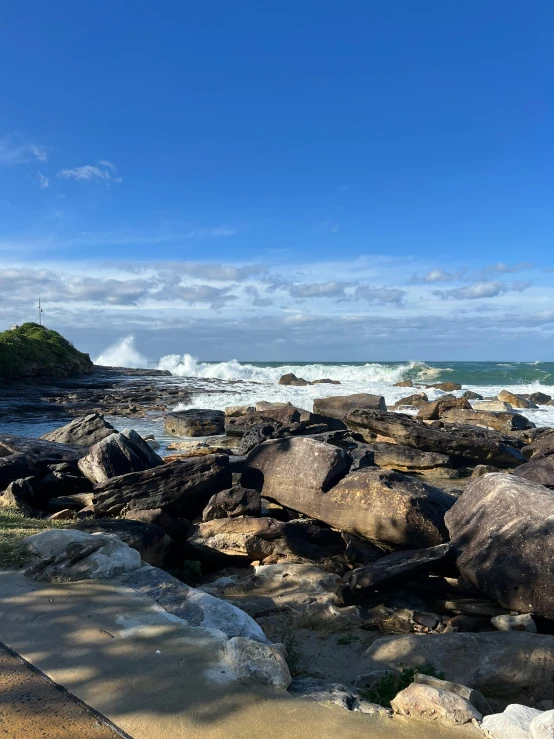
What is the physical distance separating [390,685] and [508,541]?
2.62m

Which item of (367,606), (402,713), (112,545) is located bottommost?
(367,606)

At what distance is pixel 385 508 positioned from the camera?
294 inches

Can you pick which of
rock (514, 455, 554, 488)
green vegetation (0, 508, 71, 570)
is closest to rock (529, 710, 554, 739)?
green vegetation (0, 508, 71, 570)

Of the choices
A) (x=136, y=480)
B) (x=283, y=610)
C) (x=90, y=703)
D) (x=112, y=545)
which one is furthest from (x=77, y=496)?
(x=90, y=703)

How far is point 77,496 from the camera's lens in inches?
372

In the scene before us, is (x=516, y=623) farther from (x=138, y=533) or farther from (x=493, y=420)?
(x=493, y=420)

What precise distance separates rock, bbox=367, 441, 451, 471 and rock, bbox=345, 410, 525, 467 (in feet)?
1.36

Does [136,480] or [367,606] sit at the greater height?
[136,480]

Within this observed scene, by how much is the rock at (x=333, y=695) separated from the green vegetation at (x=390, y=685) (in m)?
0.16

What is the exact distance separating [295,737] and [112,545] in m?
2.91

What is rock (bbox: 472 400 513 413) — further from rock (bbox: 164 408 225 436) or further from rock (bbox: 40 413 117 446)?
rock (bbox: 40 413 117 446)

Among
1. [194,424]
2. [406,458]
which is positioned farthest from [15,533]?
[194,424]

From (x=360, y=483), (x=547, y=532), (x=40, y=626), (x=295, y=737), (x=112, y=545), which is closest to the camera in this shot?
(x=295, y=737)

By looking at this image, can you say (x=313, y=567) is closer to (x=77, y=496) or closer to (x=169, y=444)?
(x=77, y=496)
